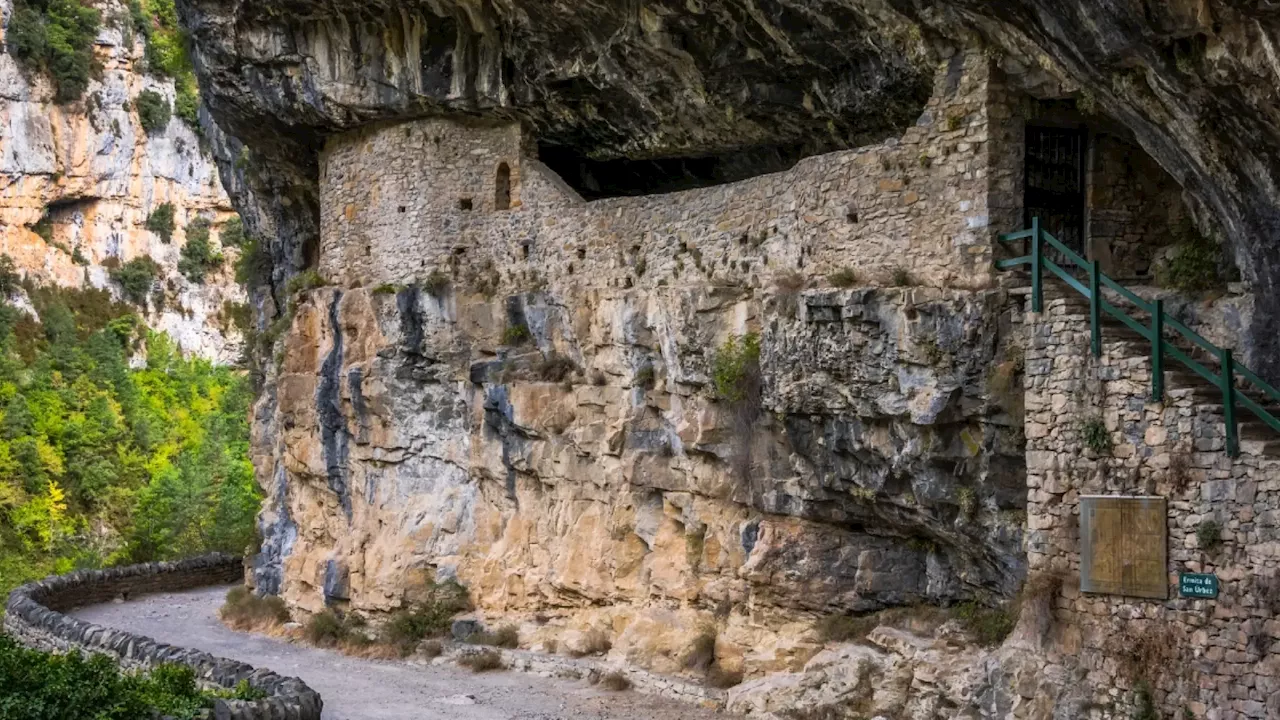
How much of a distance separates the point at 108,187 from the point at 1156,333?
67367 mm

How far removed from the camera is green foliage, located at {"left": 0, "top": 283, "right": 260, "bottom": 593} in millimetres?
42625

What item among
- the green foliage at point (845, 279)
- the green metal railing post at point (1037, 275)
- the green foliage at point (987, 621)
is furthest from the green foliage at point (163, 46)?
the green metal railing post at point (1037, 275)

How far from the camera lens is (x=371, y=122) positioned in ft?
75.6

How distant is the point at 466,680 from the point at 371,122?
905cm

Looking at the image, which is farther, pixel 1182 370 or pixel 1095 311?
pixel 1095 311

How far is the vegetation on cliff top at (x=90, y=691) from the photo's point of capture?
14.6 meters

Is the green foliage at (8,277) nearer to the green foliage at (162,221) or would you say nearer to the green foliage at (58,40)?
the green foliage at (58,40)

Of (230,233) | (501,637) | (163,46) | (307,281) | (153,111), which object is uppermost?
(163,46)

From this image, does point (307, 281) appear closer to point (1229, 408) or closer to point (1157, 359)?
point (1157, 359)

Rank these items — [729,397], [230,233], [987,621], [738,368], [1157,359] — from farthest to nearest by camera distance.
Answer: [230,233]
[729,397]
[738,368]
[987,621]
[1157,359]

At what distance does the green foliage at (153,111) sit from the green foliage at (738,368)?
209 ft

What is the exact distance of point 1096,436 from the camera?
12094 mm

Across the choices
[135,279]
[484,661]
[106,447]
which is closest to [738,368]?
[484,661]

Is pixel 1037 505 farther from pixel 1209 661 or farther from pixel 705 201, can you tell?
pixel 705 201
